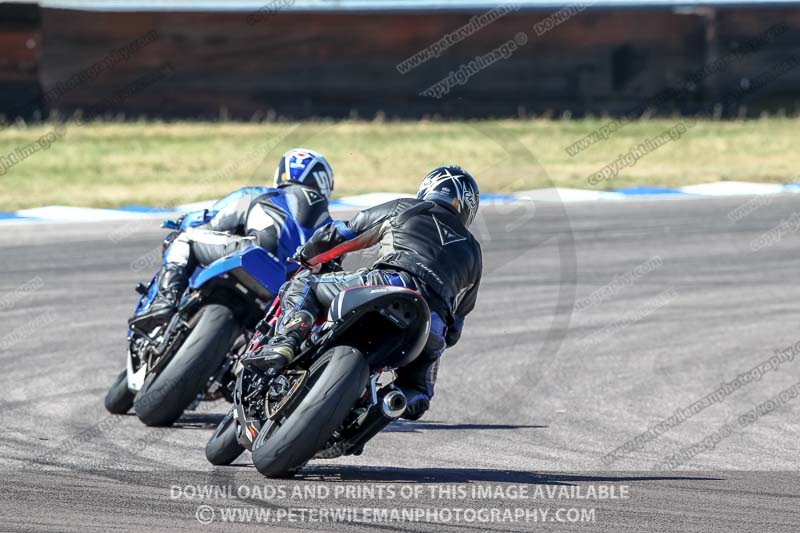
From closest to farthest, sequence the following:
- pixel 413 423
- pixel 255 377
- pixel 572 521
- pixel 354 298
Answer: pixel 572 521 < pixel 354 298 < pixel 255 377 < pixel 413 423

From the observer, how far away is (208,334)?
732 cm

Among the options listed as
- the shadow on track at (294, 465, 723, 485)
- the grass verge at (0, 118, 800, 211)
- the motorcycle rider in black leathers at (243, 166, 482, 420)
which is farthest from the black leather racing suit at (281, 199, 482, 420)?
the grass verge at (0, 118, 800, 211)

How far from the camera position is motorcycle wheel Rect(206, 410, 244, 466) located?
6398 millimetres

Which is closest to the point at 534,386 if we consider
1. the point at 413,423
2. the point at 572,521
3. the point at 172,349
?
the point at 413,423

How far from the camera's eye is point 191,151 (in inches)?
859

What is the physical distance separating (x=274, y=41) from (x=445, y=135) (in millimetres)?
3354

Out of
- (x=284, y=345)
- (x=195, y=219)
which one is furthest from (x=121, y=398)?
(x=284, y=345)

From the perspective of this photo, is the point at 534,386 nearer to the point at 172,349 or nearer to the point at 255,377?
the point at 172,349

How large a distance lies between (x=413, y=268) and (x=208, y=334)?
1.65 m

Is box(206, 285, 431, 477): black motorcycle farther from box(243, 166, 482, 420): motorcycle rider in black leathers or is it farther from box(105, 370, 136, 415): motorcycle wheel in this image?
box(105, 370, 136, 415): motorcycle wheel

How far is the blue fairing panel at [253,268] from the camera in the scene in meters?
7.35
